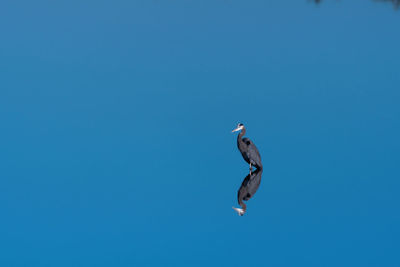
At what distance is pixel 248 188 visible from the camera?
13.6 ft

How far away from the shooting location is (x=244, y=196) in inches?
157

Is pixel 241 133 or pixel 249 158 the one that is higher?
pixel 241 133

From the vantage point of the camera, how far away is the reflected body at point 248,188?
12.6ft

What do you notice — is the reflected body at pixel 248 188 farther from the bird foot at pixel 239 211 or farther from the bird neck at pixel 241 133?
the bird neck at pixel 241 133

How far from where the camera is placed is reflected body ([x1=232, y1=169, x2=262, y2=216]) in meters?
3.85

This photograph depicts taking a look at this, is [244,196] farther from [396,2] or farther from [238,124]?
[396,2]

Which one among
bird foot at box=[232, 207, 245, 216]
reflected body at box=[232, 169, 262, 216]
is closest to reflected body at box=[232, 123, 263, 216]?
reflected body at box=[232, 169, 262, 216]

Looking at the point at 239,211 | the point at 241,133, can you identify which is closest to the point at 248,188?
the point at 239,211

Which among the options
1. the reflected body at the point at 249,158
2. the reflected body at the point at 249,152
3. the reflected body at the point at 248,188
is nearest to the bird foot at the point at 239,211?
the reflected body at the point at 248,188

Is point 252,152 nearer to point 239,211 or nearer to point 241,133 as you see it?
point 241,133

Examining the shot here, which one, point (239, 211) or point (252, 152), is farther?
point (252, 152)

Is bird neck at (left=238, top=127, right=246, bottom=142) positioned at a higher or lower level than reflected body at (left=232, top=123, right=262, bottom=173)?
higher

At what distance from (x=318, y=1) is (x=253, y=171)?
353cm

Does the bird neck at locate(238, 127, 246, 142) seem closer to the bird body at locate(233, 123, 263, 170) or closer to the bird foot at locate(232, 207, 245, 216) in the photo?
the bird body at locate(233, 123, 263, 170)
